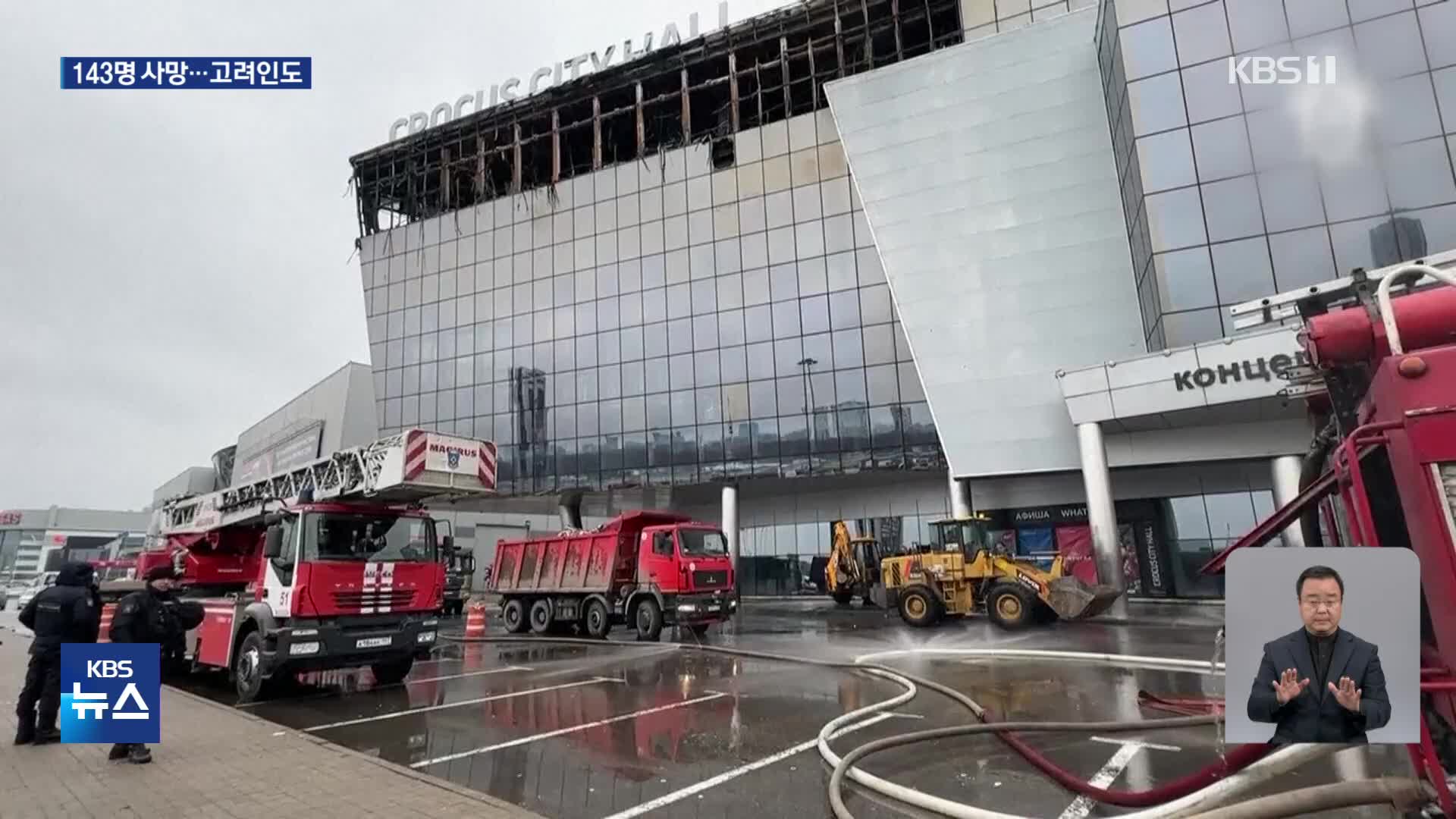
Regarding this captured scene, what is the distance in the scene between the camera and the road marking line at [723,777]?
5367 mm

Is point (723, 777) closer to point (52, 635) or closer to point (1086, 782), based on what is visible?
point (1086, 782)

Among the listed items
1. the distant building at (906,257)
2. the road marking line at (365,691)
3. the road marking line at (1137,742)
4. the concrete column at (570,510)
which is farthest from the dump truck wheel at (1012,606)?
the concrete column at (570,510)

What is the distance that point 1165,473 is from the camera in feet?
84.2

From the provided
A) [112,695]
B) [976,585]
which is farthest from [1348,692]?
[976,585]

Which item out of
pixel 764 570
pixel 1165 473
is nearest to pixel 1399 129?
pixel 1165 473

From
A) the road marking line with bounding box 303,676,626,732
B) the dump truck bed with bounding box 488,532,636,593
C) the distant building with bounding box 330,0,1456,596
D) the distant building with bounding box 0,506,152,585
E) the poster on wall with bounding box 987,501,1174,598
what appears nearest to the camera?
the road marking line with bounding box 303,676,626,732

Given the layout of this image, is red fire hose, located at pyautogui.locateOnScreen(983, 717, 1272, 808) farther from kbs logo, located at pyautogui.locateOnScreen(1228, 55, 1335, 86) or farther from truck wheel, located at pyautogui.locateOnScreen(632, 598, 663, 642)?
kbs logo, located at pyautogui.locateOnScreen(1228, 55, 1335, 86)

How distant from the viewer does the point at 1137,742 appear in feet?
21.7

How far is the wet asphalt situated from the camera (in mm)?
5535

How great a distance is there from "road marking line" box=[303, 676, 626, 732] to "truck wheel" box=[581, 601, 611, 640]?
6.01 metres

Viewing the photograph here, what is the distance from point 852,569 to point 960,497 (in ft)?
16.5

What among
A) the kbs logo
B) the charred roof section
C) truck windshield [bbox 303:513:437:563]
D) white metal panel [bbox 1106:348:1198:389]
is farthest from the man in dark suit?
the charred roof section

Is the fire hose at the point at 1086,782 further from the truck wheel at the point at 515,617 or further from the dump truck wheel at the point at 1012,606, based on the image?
the truck wheel at the point at 515,617

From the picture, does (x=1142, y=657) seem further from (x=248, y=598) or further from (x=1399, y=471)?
(x=248, y=598)
